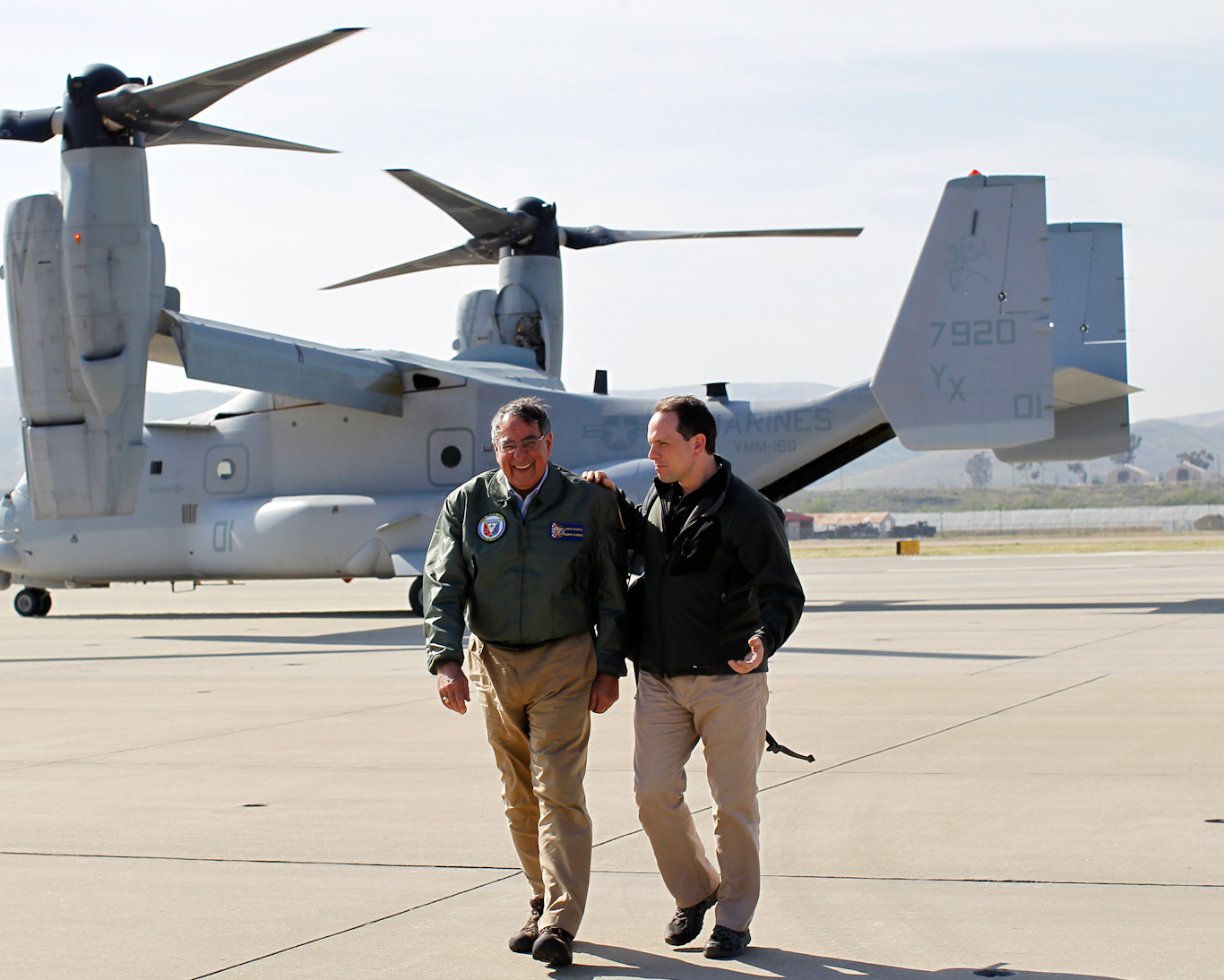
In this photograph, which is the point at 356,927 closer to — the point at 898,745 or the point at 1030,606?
the point at 898,745

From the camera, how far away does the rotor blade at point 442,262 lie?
25812 millimetres

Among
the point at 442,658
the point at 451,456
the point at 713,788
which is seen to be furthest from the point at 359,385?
the point at 713,788

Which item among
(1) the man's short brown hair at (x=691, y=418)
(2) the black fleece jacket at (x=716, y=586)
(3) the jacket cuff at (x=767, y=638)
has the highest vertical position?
(1) the man's short brown hair at (x=691, y=418)

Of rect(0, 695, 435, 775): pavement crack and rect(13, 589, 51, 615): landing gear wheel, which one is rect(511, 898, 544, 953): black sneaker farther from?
rect(13, 589, 51, 615): landing gear wheel

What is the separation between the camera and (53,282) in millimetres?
17266

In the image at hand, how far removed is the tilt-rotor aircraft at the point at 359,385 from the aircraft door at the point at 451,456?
0.13 ft

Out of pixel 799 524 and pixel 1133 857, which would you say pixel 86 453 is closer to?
pixel 1133 857

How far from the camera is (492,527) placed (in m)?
5.02

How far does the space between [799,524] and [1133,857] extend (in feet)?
398

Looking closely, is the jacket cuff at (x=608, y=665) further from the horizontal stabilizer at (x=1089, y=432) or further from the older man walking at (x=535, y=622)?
the horizontal stabilizer at (x=1089, y=432)

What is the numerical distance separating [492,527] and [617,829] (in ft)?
7.13

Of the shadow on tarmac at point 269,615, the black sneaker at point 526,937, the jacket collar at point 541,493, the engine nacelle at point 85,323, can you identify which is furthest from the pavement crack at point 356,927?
the shadow on tarmac at point 269,615

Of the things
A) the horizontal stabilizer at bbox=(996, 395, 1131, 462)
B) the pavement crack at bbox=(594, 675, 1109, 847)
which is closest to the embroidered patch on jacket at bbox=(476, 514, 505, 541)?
the pavement crack at bbox=(594, 675, 1109, 847)

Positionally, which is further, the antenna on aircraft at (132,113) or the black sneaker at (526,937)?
the antenna on aircraft at (132,113)
